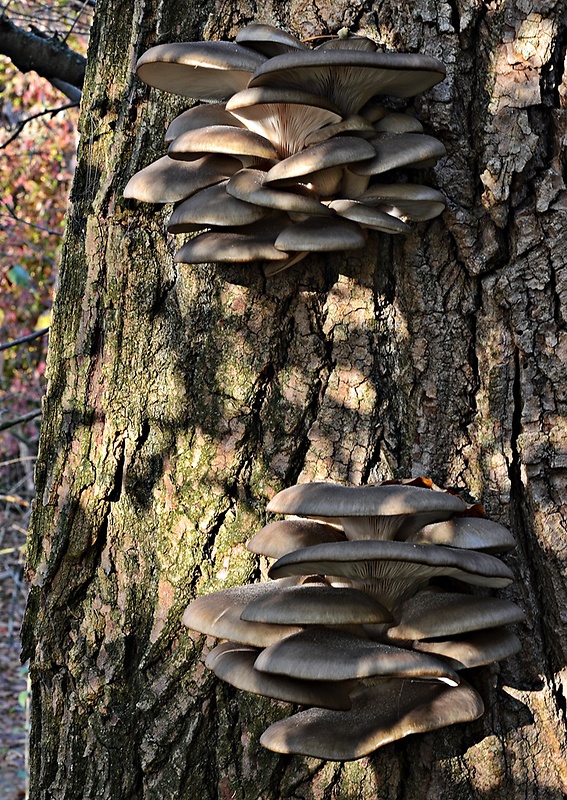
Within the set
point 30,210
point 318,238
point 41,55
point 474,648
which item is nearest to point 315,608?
point 474,648

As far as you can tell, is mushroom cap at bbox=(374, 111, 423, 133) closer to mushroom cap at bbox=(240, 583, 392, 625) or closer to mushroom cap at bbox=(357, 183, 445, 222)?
mushroom cap at bbox=(357, 183, 445, 222)

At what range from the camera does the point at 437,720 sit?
5.74 ft

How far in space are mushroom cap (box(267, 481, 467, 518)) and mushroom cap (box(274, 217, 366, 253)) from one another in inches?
23.7

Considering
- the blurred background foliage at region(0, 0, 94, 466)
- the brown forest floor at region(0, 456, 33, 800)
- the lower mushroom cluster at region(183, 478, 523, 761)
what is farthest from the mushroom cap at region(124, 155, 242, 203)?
the blurred background foliage at region(0, 0, 94, 466)

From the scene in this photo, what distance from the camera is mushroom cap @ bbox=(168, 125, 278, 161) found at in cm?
205

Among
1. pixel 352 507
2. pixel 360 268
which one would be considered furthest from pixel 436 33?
pixel 352 507

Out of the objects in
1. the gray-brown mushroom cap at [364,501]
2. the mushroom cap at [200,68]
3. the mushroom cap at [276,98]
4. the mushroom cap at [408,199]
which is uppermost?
the mushroom cap at [200,68]

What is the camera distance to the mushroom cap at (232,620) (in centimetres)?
184

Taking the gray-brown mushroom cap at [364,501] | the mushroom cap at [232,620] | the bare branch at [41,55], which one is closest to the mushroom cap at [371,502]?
the gray-brown mushroom cap at [364,501]

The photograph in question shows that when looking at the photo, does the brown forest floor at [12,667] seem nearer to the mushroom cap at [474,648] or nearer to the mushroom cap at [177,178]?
the mushroom cap at [177,178]

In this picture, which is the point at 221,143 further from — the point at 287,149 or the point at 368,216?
the point at 368,216

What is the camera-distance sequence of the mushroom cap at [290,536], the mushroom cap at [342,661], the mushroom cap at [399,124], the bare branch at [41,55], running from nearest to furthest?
the mushroom cap at [342,661], the mushroom cap at [290,536], the mushroom cap at [399,124], the bare branch at [41,55]

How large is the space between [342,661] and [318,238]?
3.25 feet

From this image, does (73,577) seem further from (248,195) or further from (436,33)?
(436,33)
